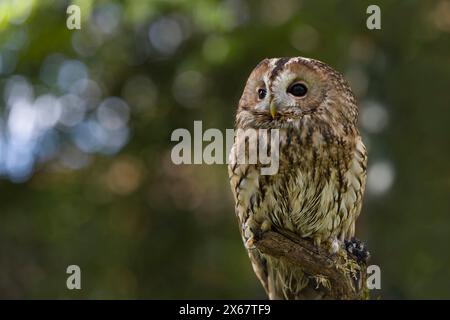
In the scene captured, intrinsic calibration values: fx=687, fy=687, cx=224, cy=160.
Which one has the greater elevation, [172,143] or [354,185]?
[172,143]

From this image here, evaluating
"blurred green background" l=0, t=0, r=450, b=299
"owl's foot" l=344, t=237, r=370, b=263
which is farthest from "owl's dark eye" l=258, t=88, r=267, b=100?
"blurred green background" l=0, t=0, r=450, b=299

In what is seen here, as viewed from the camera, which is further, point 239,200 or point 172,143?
point 172,143

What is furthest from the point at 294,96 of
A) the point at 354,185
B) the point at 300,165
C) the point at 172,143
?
the point at 172,143

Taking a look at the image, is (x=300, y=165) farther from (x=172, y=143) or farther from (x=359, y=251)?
(x=172, y=143)

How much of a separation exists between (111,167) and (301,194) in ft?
10.5

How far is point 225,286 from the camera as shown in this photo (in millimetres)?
5555

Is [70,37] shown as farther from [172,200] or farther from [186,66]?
[172,200]

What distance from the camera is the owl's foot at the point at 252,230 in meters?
2.71

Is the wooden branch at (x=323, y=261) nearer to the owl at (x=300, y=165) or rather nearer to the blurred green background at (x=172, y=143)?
the owl at (x=300, y=165)

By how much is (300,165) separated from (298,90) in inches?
12.1

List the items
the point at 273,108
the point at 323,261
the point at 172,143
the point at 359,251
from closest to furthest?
the point at 273,108
the point at 323,261
the point at 359,251
the point at 172,143

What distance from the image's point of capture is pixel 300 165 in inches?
105

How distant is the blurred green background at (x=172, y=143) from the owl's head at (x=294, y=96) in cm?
206

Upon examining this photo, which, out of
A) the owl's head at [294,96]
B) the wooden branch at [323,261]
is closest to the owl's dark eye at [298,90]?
the owl's head at [294,96]
